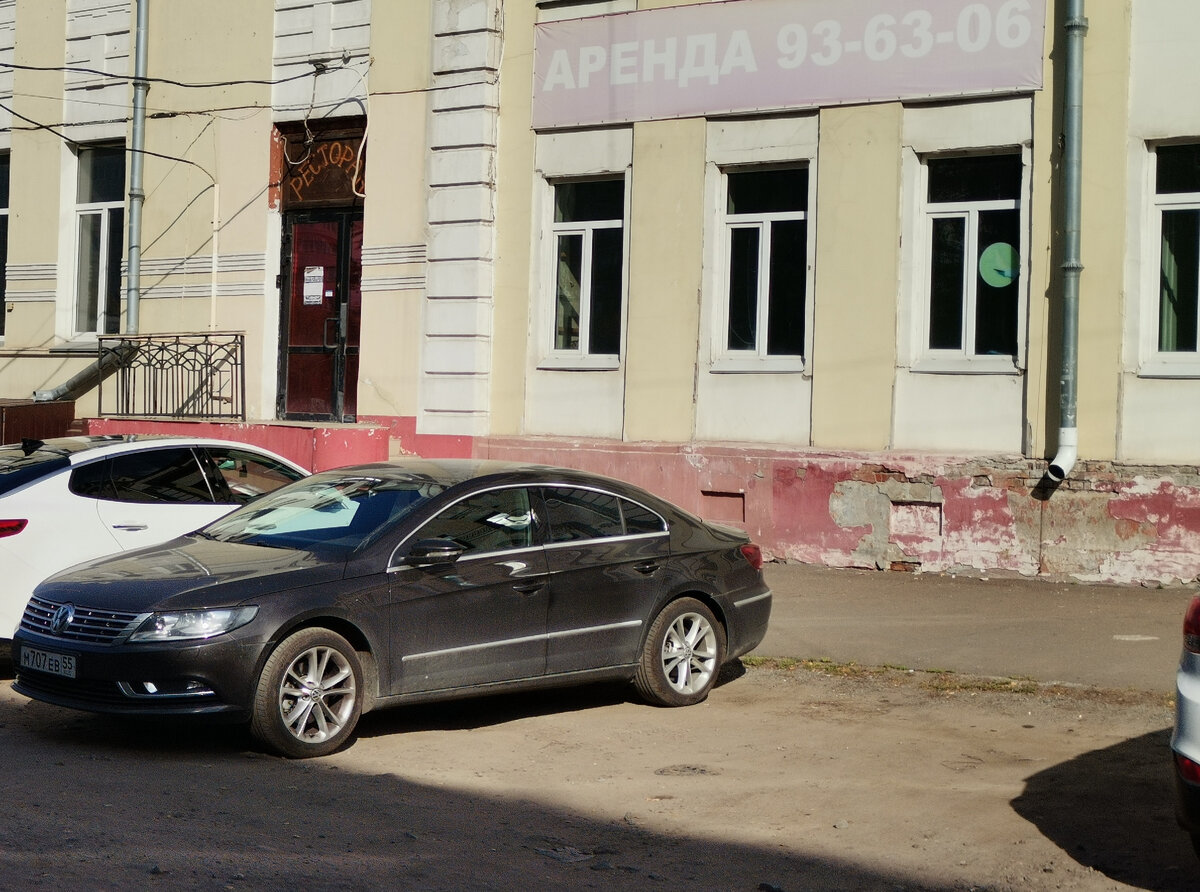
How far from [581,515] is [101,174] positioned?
44.7 ft

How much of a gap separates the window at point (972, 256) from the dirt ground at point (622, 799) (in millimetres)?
5339

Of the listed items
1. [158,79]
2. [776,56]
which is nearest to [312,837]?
[776,56]

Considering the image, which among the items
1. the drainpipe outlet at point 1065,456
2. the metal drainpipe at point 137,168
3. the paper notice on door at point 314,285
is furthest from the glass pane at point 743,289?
the metal drainpipe at point 137,168

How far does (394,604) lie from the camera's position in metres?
7.64

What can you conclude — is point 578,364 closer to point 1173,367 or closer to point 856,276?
point 856,276

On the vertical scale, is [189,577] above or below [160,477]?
below

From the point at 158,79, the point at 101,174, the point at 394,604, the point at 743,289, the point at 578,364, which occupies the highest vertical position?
the point at 158,79

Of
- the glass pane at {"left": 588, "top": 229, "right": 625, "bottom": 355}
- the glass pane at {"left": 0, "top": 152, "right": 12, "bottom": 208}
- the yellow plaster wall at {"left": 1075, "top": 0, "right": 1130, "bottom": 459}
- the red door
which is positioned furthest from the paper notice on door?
the yellow plaster wall at {"left": 1075, "top": 0, "right": 1130, "bottom": 459}

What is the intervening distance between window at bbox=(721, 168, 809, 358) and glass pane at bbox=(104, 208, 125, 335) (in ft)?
29.4

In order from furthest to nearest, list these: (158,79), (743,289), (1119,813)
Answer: (158,79), (743,289), (1119,813)

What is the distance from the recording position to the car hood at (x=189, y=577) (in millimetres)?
7227

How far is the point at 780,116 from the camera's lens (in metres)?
14.6

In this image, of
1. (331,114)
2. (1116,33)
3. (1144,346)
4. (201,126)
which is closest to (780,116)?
(1116,33)

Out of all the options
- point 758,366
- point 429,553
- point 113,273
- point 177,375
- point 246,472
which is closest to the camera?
point 429,553
